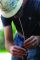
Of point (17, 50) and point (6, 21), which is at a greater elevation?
point (6, 21)

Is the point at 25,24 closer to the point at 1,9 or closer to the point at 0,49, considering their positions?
the point at 1,9

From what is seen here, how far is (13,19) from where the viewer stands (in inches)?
30.8

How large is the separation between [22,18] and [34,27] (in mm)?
52

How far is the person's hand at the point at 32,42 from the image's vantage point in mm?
769

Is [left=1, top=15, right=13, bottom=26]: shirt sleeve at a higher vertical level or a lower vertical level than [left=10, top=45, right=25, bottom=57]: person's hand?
higher

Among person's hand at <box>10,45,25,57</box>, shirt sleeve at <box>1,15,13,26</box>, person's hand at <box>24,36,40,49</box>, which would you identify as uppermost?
shirt sleeve at <box>1,15,13,26</box>

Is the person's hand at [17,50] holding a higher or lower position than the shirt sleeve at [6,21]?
lower

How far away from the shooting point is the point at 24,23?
0.77 meters

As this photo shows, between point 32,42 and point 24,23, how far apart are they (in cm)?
7

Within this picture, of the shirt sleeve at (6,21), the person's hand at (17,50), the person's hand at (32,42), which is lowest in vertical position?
the person's hand at (17,50)

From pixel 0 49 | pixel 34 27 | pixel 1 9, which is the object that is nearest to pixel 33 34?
pixel 34 27

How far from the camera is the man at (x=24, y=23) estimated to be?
743mm

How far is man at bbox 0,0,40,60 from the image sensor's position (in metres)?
0.74

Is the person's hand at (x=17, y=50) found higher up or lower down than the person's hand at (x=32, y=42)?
lower down
